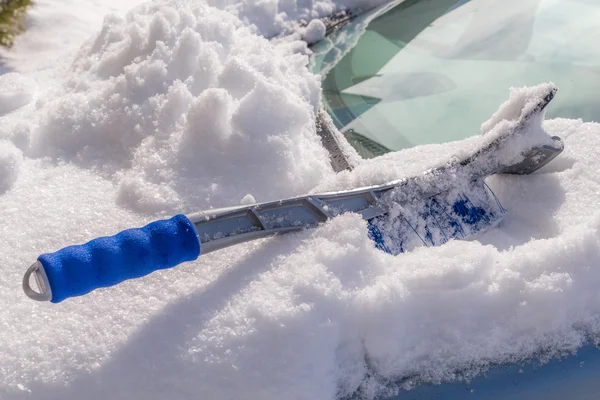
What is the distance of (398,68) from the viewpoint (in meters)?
1.49

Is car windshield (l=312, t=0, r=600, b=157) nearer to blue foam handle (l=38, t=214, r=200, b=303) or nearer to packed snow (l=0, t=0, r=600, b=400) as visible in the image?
packed snow (l=0, t=0, r=600, b=400)

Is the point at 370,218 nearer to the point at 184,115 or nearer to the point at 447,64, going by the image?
the point at 184,115

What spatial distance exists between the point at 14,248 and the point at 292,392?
43cm

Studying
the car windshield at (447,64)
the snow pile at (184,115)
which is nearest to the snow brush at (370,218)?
the snow pile at (184,115)

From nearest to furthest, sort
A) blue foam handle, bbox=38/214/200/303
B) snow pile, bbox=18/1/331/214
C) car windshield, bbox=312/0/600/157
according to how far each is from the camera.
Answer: blue foam handle, bbox=38/214/200/303
snow pile, bbox=18/1/331/214
car windshield, bbox=312/0/600/157

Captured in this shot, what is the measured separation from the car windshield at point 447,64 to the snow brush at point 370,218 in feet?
0.85

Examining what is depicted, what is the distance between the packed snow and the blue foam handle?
72 millimetres

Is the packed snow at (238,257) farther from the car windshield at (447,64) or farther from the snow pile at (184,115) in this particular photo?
the car windshield at (447,64)

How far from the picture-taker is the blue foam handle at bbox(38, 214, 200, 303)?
0.69 metres

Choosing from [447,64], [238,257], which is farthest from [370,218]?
[447,64]

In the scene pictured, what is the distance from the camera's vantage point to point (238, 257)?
853mm

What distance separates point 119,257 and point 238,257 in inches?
7.0

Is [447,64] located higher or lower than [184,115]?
lower

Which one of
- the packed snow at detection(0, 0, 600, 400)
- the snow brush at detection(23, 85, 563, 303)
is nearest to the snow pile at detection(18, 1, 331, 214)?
the packed snow at detection(0, 0, 600, 400)
